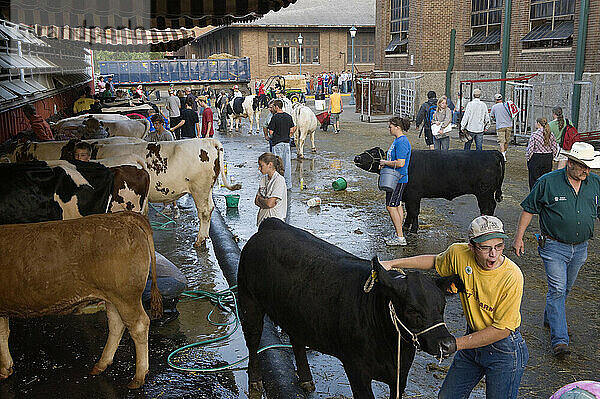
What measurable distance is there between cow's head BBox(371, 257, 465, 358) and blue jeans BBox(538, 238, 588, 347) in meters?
2.59

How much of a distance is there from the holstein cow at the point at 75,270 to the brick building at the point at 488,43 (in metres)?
17.8

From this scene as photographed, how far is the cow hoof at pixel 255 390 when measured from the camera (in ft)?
16.7

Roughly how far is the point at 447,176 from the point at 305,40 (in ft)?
166

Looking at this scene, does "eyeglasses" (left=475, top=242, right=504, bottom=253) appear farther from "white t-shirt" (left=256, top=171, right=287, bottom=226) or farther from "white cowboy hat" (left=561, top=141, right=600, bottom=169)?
"white t-shirt" (left=256, top=171, right=287, bottom=226)

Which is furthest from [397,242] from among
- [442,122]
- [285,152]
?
[442,122]

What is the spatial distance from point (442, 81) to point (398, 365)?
2862 cm

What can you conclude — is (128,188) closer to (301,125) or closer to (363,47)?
(301,125)

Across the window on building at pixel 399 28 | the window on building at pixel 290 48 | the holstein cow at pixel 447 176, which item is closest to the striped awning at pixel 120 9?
the holstein cow at pixel 447 176

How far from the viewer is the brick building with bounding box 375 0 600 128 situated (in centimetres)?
2089

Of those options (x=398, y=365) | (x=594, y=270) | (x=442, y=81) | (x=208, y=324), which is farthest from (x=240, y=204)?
(x=442, y=81)

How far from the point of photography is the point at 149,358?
5.68m

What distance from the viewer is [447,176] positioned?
10336 mm

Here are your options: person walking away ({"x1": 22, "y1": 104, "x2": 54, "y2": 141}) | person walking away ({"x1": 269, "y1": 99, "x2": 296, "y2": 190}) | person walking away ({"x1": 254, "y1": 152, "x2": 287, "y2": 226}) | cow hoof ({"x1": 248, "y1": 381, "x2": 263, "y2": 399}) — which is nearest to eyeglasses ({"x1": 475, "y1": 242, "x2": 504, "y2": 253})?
cow hoof ({"x1": 248, "y1": 381, "x2": 263, "y2": 399})

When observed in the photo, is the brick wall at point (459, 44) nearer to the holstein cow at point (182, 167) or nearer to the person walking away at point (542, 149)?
the person walking away at point (542, 149)
